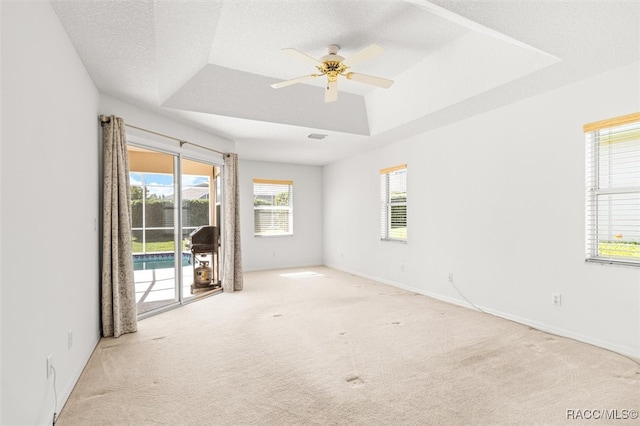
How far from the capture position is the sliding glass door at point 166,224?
4.07 m

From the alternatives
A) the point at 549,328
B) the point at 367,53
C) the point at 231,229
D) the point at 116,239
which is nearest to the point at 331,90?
the point at 367,53

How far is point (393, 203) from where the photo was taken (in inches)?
229

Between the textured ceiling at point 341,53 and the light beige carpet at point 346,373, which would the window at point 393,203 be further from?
the light beige carpet at point 346,373

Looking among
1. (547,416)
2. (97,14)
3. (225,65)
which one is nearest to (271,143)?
(225,65)

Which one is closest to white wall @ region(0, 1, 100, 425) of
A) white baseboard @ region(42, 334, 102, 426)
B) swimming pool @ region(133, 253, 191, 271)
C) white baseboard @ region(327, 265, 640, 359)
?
white baseboard @ region(42, 334, 102, 426)

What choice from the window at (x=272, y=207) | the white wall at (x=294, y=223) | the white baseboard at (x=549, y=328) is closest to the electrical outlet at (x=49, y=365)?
the white baseboard at (x=549, y=328)

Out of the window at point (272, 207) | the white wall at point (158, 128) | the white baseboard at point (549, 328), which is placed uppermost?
the white wall at point (158, 128)

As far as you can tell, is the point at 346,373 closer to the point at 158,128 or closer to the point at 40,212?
the point at 40,212

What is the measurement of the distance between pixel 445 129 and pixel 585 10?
8.24 feet

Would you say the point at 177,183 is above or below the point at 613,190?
above

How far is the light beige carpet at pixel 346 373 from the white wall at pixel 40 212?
0.46 meters

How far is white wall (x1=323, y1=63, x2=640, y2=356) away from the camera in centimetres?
303

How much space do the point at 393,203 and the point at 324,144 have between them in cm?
157

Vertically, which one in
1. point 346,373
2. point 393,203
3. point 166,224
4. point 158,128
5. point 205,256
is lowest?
point 346,373
